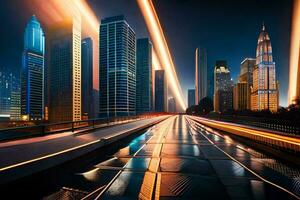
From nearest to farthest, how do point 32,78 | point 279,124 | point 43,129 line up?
point 43,129
point 279,124
point 32,78

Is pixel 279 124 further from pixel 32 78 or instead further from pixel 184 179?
pixel 32 78

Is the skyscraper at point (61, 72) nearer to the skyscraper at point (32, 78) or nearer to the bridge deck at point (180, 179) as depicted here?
the skyscraper at point (32, 78)

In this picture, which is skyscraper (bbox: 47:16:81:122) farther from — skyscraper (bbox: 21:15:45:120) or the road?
the road

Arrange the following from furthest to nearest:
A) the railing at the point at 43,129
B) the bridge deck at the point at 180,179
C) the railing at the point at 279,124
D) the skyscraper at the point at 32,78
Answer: the skyscraper at the point at 32,78
the railing at the point at 279,124
the railing at the point at 43,129
the bridge deck at the point at 180,179

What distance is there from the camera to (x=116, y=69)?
585 ft

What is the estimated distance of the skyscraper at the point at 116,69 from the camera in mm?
169375

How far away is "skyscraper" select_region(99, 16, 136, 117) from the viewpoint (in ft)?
556

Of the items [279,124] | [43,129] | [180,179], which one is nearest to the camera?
[180,179]

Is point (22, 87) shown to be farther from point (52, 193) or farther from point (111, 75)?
point (52, 193)

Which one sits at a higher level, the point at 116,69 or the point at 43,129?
the point at 116,69

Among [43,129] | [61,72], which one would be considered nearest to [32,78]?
[61,72]

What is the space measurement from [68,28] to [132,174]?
5385 inches

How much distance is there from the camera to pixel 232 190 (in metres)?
5.41

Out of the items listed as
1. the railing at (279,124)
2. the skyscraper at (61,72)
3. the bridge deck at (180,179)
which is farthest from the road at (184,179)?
the skyscraper at (61,72)
